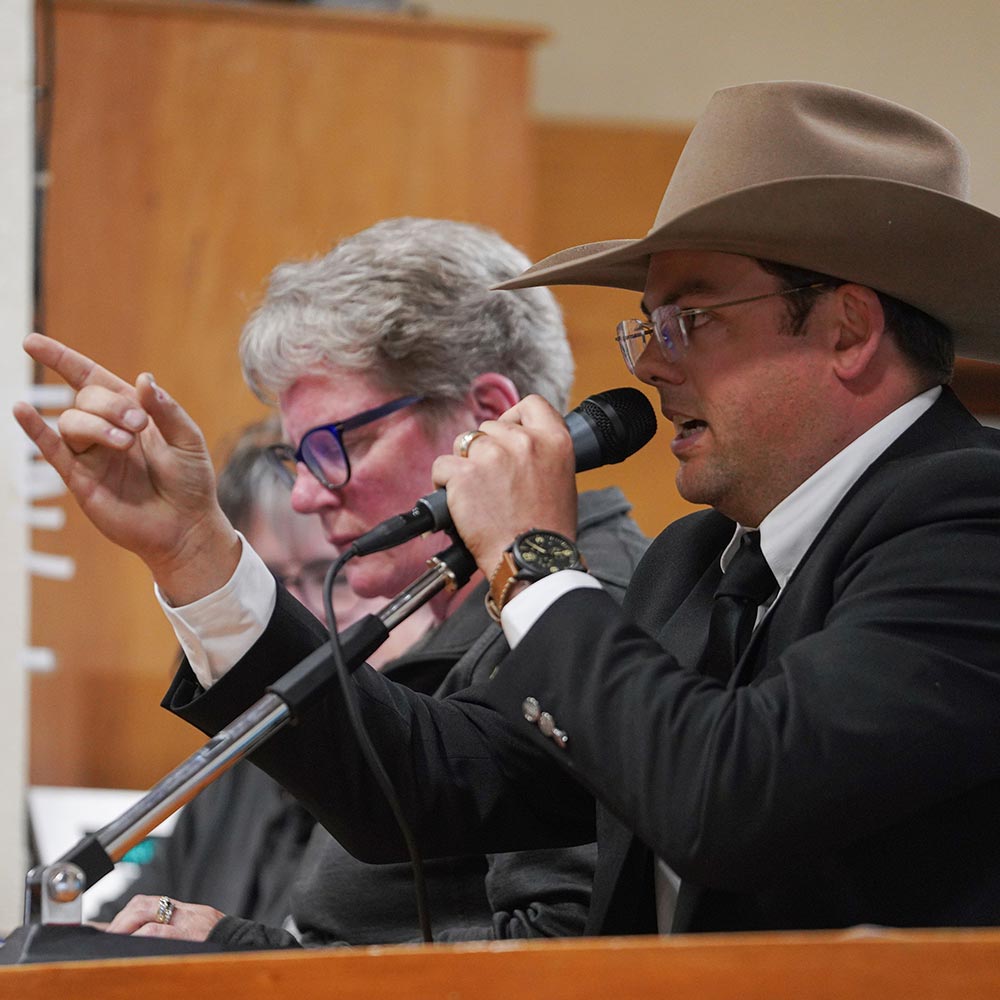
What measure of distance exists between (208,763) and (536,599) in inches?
11.4

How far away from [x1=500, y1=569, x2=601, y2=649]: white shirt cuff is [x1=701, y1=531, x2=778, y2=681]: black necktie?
0.21 m

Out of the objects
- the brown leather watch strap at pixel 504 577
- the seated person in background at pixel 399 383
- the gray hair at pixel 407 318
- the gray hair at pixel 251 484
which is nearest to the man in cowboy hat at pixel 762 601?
the brown leather watch strap at pixel 504 577

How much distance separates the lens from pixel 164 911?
1.67 m

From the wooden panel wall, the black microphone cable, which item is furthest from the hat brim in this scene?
the wooden panel wall

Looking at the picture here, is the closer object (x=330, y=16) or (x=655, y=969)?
(x=655, y=969)

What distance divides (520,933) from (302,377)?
0.85 metres

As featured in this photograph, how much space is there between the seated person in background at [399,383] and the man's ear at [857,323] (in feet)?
1.76

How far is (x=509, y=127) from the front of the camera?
11.7 ft

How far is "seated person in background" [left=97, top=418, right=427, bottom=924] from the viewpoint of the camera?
8.81ft

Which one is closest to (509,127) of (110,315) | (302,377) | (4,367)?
(110,315)

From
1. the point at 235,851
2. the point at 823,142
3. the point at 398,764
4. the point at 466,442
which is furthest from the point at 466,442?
the point at 235,851

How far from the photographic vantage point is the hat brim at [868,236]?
1.34 m

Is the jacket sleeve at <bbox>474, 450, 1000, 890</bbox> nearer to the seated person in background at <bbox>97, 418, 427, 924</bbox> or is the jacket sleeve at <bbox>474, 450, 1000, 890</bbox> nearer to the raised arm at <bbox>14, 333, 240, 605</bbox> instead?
the raised arm at <bbox>14, 333, 240, 605</bbox>

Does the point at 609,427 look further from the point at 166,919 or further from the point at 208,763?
the point at 166,919
